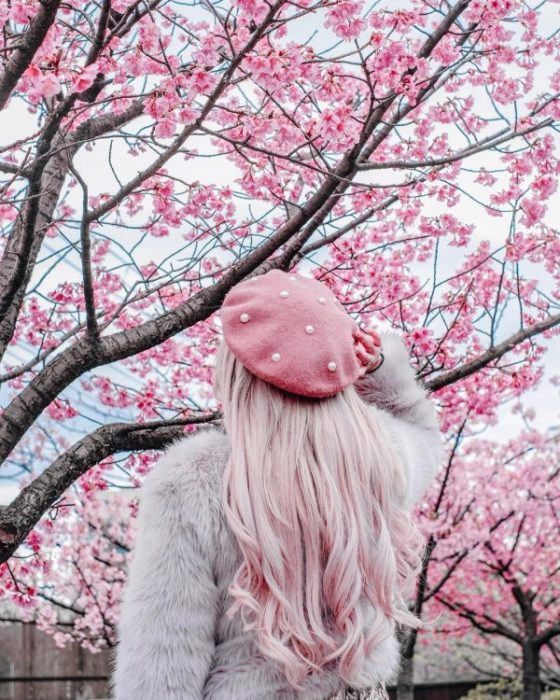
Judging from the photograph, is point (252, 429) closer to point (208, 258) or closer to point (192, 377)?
point (208, 258)

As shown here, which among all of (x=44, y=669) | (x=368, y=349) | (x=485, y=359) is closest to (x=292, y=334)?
(x=368, y=349)

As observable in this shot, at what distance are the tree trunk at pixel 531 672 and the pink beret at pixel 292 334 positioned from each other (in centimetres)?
839

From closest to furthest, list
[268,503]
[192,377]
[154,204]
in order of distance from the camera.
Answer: [268,503] < [154,204] < [192,377]

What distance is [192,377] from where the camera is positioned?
6.20 meters

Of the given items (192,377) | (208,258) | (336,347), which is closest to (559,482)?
(192,377)

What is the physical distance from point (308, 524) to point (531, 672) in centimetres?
851

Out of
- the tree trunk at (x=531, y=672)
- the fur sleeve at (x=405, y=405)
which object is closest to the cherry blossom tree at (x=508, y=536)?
the tree trunk at (x=531, y=672)

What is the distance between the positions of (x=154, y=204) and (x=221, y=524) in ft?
10.8

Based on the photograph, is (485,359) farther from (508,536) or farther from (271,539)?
(508,536)

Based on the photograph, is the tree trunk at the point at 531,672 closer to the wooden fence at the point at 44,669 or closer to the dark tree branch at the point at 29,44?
the wooden fence at the point at 44,669

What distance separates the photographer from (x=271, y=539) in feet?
4.75

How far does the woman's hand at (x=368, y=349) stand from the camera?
1888 mm

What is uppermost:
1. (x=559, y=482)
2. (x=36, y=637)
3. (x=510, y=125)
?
(x=510, y=125)

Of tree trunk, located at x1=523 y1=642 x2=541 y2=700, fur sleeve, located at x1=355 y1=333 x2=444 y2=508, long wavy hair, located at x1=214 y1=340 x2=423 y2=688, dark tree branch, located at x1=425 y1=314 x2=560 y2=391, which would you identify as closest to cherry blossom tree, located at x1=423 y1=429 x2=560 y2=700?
tree trunk, located at x1=523 y1=642 x2=541 y2=700
